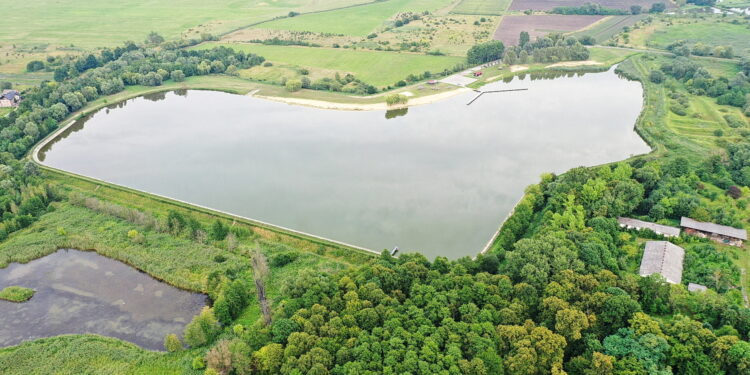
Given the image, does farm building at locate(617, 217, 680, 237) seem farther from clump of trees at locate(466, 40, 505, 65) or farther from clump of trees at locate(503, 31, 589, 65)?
clump of trees at locate(466, 40, 505, 65)

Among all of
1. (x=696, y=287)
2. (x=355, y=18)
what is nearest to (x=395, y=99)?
(x=696, y=287)

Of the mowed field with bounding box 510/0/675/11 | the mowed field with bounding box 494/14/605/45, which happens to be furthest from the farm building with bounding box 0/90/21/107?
the mowed field with bounding box 510/0/675/11

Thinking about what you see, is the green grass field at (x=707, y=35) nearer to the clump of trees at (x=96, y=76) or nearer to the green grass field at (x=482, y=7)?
the green grass field at (x=482, y=7)

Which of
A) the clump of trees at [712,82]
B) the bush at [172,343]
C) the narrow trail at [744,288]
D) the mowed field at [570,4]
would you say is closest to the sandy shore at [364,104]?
the clump of trees at [712,82]

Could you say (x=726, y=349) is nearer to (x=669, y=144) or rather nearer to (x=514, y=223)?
(x=514, y=223)

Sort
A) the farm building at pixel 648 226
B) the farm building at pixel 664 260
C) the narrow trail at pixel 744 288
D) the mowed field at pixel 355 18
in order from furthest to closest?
the mowed field at pixel 355 18 < the farm building at pixel 648 226 < the farm building at pixel 664 260 < the narrow trail at pixel 744 288

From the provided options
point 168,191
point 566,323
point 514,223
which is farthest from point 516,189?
point 168,191
